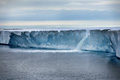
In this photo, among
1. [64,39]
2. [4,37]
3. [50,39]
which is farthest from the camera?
[4,37]

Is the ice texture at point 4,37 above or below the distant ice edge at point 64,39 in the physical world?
below

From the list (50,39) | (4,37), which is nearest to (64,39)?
(50,39)

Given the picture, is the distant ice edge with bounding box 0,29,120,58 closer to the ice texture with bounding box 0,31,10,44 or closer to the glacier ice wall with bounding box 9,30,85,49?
the glacier ice wall with bounding box 9,30,85,49

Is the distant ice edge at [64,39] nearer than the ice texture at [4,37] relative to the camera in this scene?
Yes

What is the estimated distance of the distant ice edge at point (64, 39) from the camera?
2258cm

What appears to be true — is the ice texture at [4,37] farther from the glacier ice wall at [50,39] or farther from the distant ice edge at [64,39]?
the glacier ice wall at [50,39]

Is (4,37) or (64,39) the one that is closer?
(64,39)

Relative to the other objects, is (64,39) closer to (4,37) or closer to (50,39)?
(50,39)

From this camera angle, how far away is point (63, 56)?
74.0 ft

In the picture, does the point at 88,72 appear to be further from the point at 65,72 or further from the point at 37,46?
the point at 37,46

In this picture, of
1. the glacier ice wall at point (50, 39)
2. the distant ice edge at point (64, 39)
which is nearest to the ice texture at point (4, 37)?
the distant ice edge at point (64, 39)

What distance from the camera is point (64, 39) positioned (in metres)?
24.6

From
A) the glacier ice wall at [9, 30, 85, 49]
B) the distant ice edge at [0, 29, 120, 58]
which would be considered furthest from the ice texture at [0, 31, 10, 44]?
the glacier ice wall at [9, 30, 85, 49]

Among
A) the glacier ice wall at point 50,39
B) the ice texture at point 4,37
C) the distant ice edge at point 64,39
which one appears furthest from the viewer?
the ice texture at point 4,37
